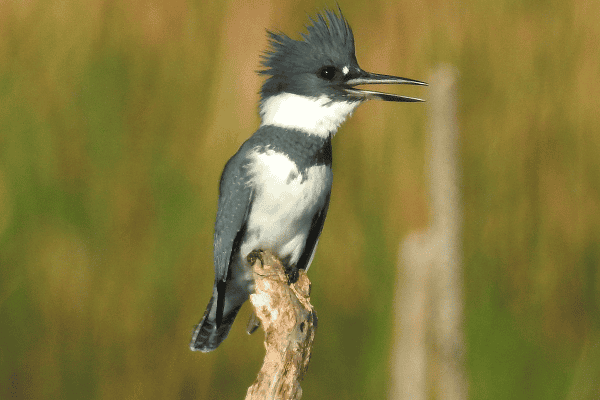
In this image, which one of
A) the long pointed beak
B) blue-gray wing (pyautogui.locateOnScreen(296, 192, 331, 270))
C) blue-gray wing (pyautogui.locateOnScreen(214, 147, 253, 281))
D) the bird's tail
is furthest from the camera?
the bird's tail

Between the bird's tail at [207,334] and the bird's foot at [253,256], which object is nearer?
the bird's foot at [253,256]

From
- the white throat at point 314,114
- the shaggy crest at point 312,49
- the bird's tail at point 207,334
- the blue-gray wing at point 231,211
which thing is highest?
the shaggy crest at point 312,49

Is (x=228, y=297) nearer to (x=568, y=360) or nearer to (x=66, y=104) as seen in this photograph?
(x=66, y=104)

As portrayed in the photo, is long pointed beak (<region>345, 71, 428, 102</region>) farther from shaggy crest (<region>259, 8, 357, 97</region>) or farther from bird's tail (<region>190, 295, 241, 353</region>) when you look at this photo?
bird's tail (<region>190, 295, 241, 353</region>)

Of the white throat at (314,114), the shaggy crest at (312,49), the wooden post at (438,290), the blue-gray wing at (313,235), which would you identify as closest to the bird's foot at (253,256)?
the blue-gray wing at (313,235)

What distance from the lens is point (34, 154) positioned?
8.13 ft

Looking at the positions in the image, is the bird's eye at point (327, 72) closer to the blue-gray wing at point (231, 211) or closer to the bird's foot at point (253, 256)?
the blue-gray wing at point (231, 211)

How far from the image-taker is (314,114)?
5.35 ft

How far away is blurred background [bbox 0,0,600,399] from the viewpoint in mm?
2459

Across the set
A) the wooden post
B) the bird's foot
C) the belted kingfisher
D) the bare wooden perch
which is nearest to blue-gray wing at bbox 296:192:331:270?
the belted kingfisher

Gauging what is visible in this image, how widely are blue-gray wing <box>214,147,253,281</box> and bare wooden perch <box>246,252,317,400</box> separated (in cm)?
18

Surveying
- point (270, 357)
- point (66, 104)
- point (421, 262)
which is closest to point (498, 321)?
point (421, 262)

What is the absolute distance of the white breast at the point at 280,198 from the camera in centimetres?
159

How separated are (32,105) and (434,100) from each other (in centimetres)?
167
